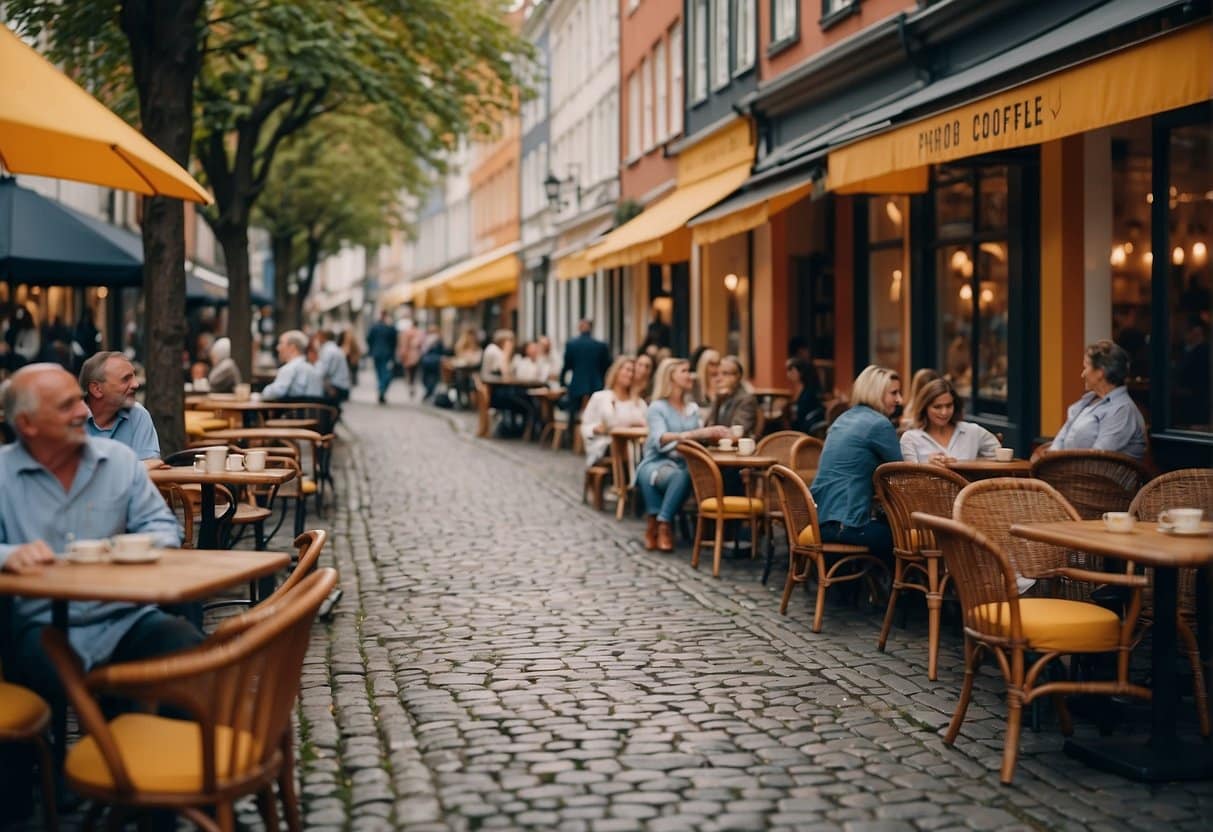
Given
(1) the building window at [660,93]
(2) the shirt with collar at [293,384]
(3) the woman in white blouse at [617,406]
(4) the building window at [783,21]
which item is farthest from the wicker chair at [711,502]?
(1) the building window at [660,93]

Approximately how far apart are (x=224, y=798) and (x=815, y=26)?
16384 millimetres

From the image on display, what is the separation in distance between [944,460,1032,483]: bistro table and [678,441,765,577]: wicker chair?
2182mm

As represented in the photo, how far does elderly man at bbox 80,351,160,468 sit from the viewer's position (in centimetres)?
815

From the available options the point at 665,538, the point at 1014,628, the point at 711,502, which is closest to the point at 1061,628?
the point at 1014,628

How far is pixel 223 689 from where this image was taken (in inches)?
181

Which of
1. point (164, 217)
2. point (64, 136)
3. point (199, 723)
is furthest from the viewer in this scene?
point (164, 217)

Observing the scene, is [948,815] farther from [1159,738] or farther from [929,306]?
[929,306]

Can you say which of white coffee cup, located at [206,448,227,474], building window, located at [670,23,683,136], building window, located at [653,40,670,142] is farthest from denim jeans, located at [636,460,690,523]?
building window, located at [653,40,670,142]

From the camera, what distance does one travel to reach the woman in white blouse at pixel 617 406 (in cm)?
1488

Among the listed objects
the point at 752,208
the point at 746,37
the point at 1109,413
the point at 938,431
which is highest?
the point at 746,37

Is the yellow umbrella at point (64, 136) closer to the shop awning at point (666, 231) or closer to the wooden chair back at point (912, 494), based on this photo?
the wooden chair back at point (912, 494)

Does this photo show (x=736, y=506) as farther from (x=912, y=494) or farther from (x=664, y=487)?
(x=912, y=494)

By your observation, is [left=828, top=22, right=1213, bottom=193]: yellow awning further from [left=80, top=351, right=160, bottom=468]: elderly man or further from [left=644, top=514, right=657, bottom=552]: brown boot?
[left=80, top=351, right=160, bottom=468]: elderly man

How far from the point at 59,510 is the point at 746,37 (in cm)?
1895
